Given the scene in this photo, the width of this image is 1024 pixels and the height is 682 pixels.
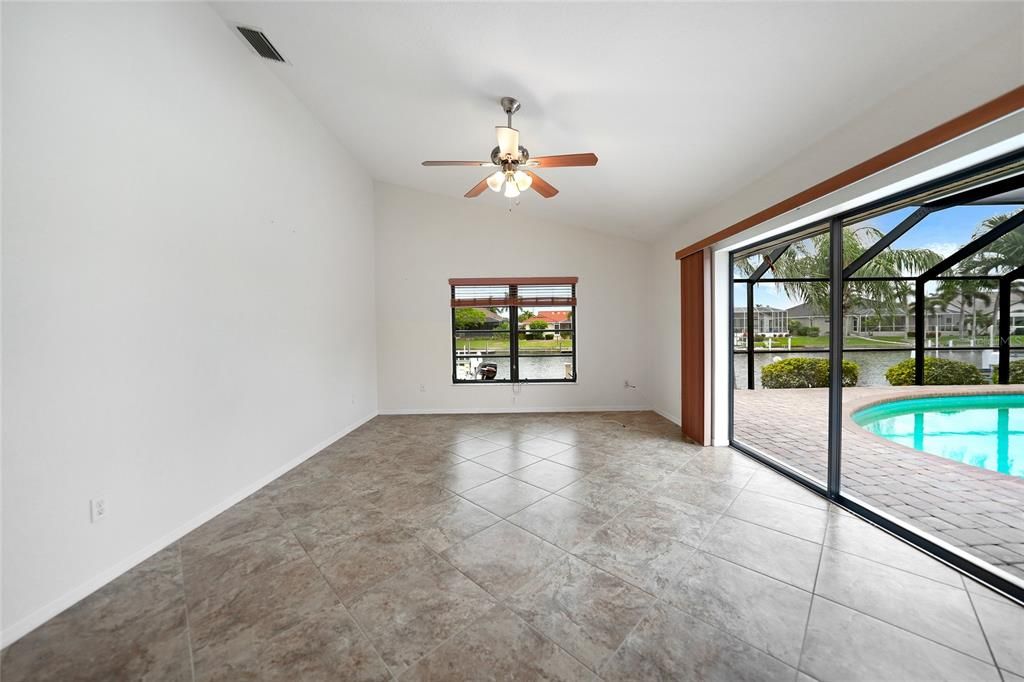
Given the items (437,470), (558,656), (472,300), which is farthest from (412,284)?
(558,656)

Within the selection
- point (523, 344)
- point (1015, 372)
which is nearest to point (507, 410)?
point (523, 344)

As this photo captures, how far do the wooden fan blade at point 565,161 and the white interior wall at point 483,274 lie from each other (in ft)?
9.50

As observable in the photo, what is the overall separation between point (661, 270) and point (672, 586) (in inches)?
167

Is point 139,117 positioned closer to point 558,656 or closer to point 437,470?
point 437,470

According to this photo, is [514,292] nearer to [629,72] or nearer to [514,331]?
[514,331]

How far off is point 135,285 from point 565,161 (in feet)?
9.21

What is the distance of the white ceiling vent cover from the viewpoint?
2.69 m

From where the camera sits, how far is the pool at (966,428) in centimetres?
293

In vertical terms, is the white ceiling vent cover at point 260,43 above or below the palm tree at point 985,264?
above

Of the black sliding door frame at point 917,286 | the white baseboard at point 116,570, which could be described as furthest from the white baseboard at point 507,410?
the white baseboard at point 116,570

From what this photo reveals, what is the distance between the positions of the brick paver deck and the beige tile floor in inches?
15.1

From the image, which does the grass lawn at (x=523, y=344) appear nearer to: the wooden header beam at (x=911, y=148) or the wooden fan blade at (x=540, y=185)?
the wooden fan blade at (x=540, y=185)

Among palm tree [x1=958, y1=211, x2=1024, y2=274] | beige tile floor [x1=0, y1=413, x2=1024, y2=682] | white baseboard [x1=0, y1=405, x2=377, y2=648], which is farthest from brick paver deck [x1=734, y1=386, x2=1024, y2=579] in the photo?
white baseboard [x1=0, y1=405, x2=377, y2=648]

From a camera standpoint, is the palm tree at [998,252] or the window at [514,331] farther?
the window at [514,331]
